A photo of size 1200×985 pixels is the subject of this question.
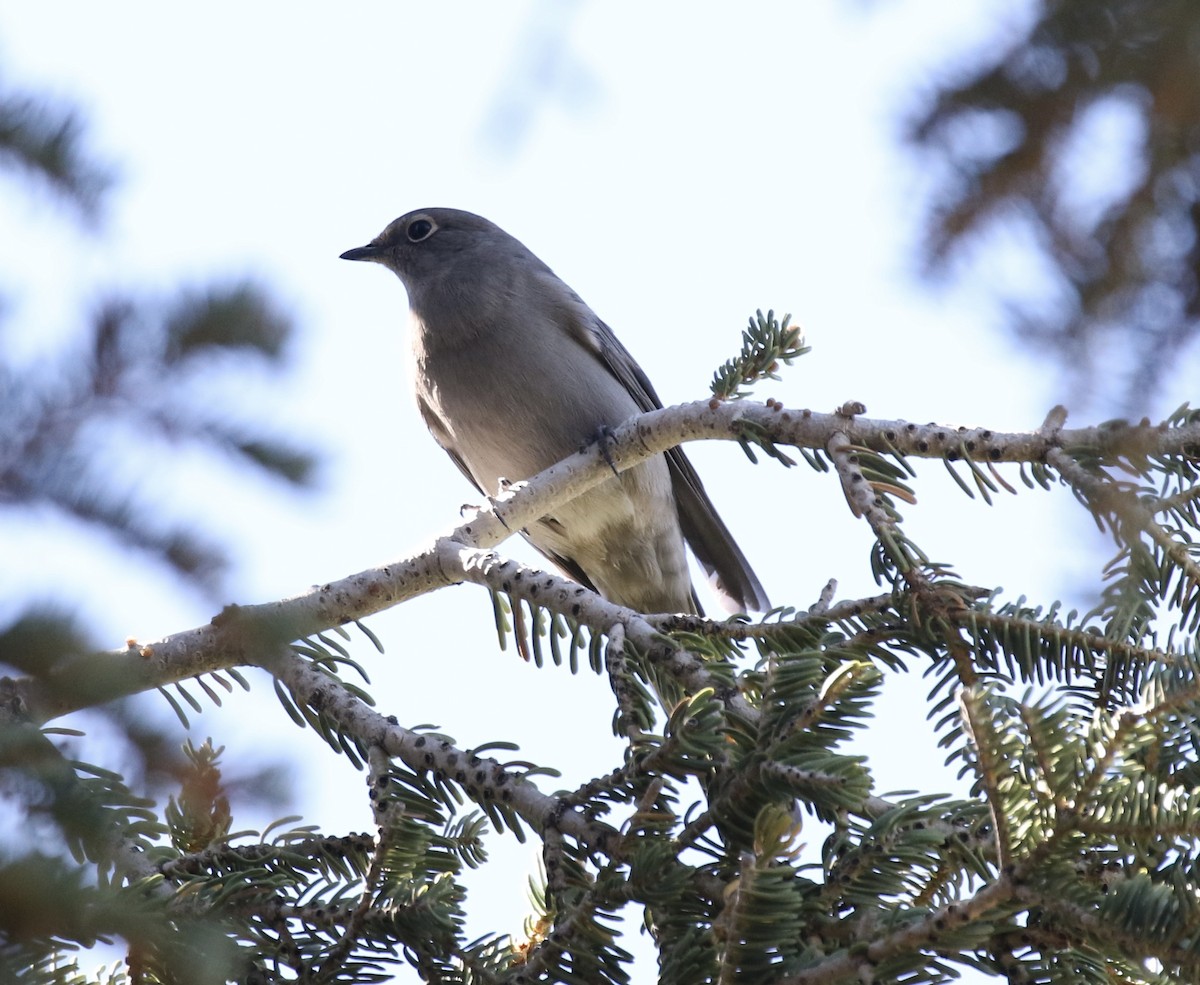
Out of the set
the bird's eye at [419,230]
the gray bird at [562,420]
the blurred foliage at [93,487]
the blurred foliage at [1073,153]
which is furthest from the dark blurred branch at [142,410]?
the bird's eye at [419,230]

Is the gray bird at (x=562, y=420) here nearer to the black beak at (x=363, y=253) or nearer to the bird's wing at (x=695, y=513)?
the bird's wing at (x=695, y=513)

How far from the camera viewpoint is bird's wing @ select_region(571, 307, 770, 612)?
6395mm

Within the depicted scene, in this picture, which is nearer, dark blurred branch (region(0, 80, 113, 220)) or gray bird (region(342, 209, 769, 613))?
dark blurred branch (region(0, 80, 113, 220))

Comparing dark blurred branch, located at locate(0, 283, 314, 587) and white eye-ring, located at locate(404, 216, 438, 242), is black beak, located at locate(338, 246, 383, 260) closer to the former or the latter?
white eye-ring, located at locate(404, 216, 438, 242)

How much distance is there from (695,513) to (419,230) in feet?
9.86

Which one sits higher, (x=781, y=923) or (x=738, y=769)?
(x=738, y=769)

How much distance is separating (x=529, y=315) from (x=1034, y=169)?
582 centimetres

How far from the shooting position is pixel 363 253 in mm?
Answer: 8266

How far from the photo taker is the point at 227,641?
352cm

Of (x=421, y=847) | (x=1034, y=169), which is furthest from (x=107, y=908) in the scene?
(x=1034, y=169)

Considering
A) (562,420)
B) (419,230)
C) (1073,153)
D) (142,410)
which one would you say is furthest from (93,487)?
(419,230)

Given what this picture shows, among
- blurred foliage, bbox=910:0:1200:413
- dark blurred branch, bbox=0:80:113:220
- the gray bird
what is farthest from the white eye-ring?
blurred foliage, bbox=910:0:1200:413

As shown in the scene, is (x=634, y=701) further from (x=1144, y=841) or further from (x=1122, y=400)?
(x=1122, y=400)

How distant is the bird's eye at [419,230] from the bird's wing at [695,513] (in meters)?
1.54
